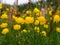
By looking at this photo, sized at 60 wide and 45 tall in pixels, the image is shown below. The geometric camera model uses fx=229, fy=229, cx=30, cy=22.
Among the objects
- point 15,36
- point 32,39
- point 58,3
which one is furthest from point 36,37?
point 58,3

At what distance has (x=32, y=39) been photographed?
1454mm

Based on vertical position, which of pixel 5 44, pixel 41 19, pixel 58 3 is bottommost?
pixel 5 44

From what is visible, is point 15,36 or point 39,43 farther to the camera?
point 15,36

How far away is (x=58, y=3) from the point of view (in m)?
0.97

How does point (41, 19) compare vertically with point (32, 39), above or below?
above

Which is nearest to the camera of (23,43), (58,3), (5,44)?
(58,3)

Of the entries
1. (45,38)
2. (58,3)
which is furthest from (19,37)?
(58,3)

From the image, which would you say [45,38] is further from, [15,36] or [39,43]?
[15,36]

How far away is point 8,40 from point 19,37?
11 cm

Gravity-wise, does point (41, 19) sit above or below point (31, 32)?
above

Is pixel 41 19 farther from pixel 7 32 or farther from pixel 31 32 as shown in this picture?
pixel 7 32

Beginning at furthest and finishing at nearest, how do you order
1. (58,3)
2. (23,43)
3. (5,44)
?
(5,44) → (23,43) → (58,3)

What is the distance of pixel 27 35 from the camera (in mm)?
1548

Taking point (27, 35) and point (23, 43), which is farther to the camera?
point (27, 35)
